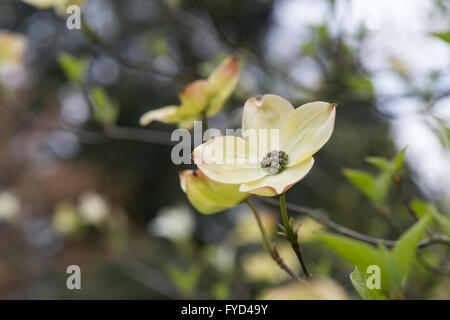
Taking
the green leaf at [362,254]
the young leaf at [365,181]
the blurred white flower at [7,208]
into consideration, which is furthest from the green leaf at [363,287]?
the blurred white flower at [7,208]

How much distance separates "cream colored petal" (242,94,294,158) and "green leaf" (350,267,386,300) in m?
0.15

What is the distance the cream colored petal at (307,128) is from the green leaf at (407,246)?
11 centimetres

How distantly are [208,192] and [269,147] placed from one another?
3.1 inches

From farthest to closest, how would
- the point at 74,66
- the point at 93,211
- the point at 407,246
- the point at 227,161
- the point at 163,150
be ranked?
the point at 163,150 → the point at 93,211 → the point at 74,66 → the point at 227,161 → the point at 407,246

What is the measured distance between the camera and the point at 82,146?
5.37 metres

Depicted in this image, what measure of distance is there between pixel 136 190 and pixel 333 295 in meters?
5.03

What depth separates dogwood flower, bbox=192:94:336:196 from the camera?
14.5 inches

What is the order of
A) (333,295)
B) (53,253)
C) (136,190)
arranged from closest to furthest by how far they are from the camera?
(333,295)
(53,253)
(136,190)

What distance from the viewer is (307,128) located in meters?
0.39

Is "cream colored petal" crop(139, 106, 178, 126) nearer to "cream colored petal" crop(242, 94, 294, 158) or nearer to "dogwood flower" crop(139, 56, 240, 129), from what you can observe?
"dogwood flower" crop(139, 56, 240, 129)

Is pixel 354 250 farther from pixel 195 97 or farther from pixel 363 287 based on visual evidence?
pixel 195 97

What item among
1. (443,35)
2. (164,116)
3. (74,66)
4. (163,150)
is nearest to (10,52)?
(74,66)
